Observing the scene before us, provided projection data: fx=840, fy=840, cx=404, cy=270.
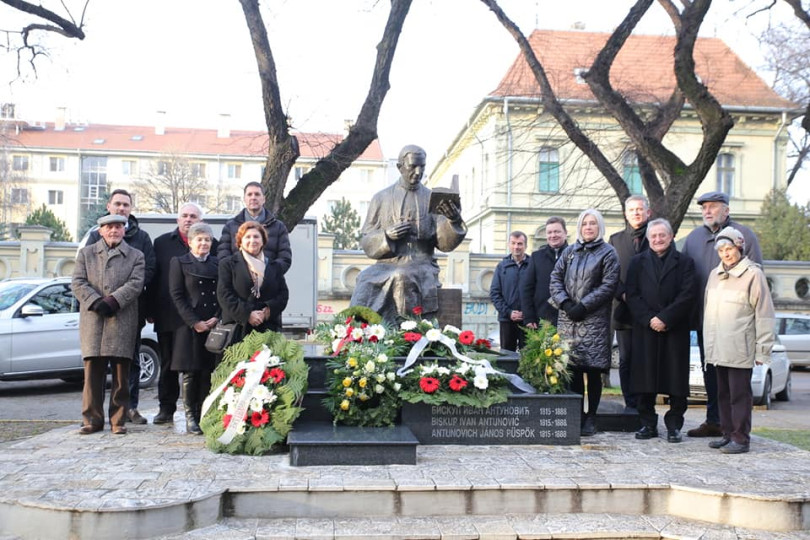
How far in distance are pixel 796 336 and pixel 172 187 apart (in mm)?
38359

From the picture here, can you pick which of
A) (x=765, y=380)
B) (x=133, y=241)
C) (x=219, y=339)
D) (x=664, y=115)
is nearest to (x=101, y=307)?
(x=133, y=241)

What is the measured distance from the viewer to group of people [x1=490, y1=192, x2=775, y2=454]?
681cm

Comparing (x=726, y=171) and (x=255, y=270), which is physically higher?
(x=726, y=171)

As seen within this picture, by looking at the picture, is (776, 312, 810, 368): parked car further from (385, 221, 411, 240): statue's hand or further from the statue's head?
(385, 221, 411, 240): statue's hand

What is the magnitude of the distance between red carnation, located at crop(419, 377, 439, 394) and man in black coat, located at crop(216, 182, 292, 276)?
1.72 meters

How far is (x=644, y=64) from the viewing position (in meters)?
37.5

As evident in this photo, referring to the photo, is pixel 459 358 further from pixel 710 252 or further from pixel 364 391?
pixel 710 252

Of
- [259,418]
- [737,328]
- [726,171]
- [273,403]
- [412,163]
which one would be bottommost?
[259,418]

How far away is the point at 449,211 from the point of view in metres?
7.71

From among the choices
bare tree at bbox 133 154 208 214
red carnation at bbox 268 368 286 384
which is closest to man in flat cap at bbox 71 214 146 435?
red carnation at bbox 268 368 286 384

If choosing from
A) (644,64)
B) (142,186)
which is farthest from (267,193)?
(142,186)

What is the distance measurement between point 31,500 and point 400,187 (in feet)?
14.5

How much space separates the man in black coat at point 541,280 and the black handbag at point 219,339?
3260 mm

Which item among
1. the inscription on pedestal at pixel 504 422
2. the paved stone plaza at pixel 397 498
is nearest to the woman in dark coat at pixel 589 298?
the inscription on pedestal at pixel 504 422
